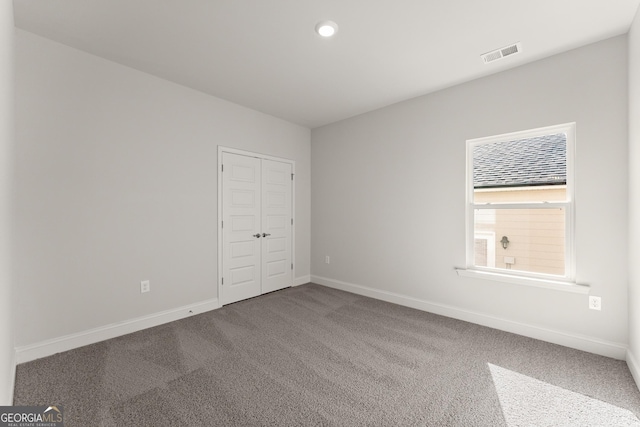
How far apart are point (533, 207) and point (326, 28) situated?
104 inches

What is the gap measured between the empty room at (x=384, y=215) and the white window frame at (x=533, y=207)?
0.9 inches

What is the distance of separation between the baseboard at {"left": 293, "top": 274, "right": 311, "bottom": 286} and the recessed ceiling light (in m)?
3.61

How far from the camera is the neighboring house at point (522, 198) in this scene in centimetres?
271

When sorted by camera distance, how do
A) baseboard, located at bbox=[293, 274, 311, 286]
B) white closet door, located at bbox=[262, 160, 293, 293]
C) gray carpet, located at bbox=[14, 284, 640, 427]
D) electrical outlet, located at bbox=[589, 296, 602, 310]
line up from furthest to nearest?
baseboard, located at bbox=[293, 274, 311, 286]
white closet door, located at bbox=[262, 160, 293, 293]
electrical outlet, located at bbox=[589, 296, 602, 310]
gray carpet, located at bbox=[14, 284, 640, 427]

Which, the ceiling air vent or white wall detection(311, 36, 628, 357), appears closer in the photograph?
white wall detection(311, 36, 628, 357)

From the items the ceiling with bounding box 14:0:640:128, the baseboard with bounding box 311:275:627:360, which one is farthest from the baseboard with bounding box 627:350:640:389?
the ceiling with bounding box 14:0:640:128

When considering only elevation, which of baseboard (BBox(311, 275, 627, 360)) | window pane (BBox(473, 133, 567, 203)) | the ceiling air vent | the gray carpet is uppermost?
the ceiling air vent

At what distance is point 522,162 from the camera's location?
2904 millimetres

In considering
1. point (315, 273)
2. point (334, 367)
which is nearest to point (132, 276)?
Answer: point (334, 367)

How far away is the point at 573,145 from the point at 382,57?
1997 millimetres

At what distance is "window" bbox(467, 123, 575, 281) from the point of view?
2.67 metres

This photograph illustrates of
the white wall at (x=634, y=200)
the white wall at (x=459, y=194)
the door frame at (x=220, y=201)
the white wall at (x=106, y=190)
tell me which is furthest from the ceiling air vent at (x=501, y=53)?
the white wall at (x=106, y=190)

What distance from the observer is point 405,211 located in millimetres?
3738

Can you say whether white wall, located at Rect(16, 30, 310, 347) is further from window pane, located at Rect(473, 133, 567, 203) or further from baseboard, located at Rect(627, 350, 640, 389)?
baseboard, located at Rect(627, 350, 640, 389)
